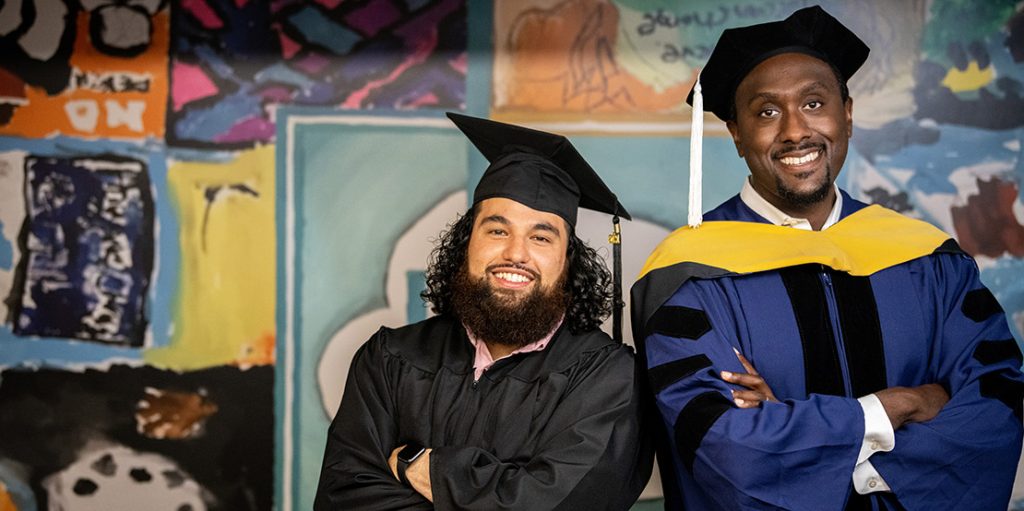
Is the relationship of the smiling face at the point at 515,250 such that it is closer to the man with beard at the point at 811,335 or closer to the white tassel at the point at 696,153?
the man with beard at the point at 811,335

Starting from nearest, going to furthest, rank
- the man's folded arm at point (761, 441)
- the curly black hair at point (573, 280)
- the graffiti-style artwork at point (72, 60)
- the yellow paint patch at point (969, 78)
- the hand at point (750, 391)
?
A: the man's folded arm at point (761, 441) < the hand at point (750, 391) < the curly black hair at point (573, 280) < the graffiti-style artwork at point (72, 60) < the yellow paint patch at point (969, 78)

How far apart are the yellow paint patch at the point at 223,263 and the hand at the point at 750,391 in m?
2.22

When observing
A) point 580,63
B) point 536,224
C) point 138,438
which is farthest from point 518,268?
point 138,438

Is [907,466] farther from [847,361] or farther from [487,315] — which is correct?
[487,315]

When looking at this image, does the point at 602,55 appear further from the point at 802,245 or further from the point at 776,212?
the point at 802,245

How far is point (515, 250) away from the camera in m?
2.68

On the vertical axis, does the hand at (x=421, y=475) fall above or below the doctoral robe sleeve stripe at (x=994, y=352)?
below

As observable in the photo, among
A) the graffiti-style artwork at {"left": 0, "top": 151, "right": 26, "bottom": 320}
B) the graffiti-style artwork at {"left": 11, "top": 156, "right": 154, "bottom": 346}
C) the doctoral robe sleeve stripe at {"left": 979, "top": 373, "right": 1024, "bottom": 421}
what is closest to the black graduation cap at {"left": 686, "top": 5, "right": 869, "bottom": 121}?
the doctoral robe sleeve stripe at {"left": 979, "top": 373, "right": 1024, "bottom": 421}

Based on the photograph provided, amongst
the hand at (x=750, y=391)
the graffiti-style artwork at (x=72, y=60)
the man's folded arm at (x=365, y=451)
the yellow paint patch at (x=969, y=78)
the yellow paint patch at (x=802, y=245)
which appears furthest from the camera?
the yellow paint patch at (x=969, y=78)

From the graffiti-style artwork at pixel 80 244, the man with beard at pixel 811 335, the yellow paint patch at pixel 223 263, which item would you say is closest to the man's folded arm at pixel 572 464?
the man with beard at pixel 811 335

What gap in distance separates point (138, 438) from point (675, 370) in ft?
8.31

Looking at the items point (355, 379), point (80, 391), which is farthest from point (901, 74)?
point (80, 391)

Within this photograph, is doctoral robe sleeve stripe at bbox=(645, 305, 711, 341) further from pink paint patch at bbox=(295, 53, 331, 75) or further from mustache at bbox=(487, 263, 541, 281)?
pink paint patch at bbox=(295, 53, 331, 75)

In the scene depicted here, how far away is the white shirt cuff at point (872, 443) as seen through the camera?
2.30m
